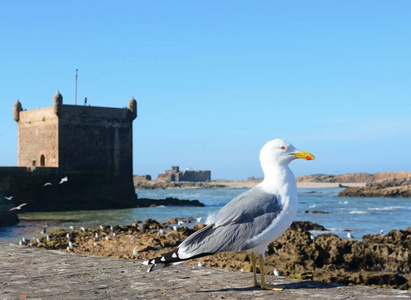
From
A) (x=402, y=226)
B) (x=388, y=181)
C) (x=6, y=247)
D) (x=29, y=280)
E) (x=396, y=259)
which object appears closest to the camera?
(x=29, y=280)

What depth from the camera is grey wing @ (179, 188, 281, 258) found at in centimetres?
449

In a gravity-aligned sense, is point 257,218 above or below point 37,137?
below

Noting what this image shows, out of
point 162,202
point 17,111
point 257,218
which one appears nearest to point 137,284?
point 257,218

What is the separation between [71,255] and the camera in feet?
22.1

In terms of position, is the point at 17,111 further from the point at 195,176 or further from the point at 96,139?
the point at 195,176

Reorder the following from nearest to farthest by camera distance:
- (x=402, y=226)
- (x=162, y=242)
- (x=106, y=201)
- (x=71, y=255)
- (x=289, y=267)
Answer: (x=71, y=255) < (x=289, y=267) < (x=162, y=242) < (x=402, y=226) < (x=106, y=201)

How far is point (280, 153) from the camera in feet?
15.3

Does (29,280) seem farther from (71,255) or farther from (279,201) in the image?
(279,201)

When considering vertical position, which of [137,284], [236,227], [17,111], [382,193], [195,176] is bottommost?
[382,193]

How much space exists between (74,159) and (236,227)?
30549 mm

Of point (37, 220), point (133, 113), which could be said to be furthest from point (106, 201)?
point (37, 220)

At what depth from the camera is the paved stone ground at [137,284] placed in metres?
4.55

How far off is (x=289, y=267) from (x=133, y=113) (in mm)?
27484

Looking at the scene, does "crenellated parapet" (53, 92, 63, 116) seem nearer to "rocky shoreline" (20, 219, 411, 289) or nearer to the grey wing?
"rocky shoreline" (20, 219, 411, 289)
